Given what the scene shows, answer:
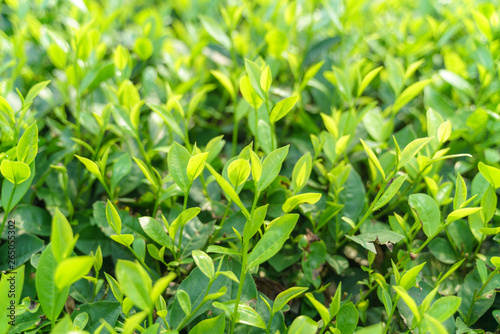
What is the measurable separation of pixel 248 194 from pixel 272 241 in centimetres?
33

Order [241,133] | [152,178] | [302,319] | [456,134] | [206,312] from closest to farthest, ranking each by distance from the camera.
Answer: [302,319], [206,312], [152,178], [456,134], [241,133]

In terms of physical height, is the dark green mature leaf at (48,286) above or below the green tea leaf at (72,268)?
below

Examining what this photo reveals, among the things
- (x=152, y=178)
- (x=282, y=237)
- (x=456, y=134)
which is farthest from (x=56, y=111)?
(x=456, y=134)

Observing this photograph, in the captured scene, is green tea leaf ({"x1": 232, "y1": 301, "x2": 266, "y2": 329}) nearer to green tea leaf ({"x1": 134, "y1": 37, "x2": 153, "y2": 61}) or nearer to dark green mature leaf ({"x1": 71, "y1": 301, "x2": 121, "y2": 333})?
dark green mature leaf ({"x1": 71, "y1": 301, "x2": 121, "y2": 333})

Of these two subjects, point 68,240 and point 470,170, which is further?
point 470,170

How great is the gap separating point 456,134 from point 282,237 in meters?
0.71

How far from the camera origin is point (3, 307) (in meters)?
0.80

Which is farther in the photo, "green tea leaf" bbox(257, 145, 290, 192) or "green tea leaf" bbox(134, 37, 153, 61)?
"green tea leaf" bbox(134, 37, 153, 61)

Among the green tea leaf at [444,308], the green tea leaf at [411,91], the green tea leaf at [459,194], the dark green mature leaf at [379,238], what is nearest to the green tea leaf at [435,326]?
the green tea leaf at [444,308]

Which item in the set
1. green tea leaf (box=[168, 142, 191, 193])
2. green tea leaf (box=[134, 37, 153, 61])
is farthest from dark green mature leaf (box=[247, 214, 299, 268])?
green tea leaf (box=[134, 37, 153, 61])

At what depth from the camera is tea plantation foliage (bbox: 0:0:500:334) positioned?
0.88 metres

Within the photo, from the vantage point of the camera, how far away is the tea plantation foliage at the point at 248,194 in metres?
0.88

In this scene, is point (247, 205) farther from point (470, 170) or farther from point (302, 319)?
point (470, 170)

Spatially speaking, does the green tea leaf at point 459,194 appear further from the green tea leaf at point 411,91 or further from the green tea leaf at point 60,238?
the green tea leaf at point 60,238
